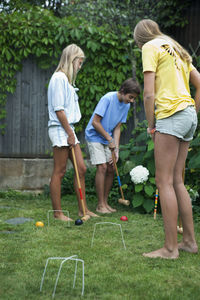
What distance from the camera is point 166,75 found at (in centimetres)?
282

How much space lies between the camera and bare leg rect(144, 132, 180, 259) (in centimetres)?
278

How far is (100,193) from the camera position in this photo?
477cm

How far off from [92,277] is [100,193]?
2.38m

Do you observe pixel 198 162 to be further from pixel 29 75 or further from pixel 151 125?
pixel 29 75

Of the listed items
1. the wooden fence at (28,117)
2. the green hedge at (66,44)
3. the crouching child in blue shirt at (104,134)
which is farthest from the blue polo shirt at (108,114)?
the wooden fence at (28,117)

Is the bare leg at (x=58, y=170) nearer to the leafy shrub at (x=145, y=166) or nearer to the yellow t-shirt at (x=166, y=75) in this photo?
the leafy shrub at (x=145, y=166)

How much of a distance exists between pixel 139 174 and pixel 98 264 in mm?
1997

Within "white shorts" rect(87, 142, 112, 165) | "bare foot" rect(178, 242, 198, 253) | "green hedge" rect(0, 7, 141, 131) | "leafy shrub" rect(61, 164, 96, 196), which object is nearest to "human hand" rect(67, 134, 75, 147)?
"white shorts" rect(87, 142, 112, 165)

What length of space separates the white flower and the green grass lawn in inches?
20.2

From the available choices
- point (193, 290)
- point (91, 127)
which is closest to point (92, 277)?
point (193, 290)

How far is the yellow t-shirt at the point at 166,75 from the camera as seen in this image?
2773 millimetres

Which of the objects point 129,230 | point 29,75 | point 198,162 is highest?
point 29,75

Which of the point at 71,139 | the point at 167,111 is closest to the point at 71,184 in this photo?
the point at 71,139

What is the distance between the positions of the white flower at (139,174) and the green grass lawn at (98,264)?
51cm
